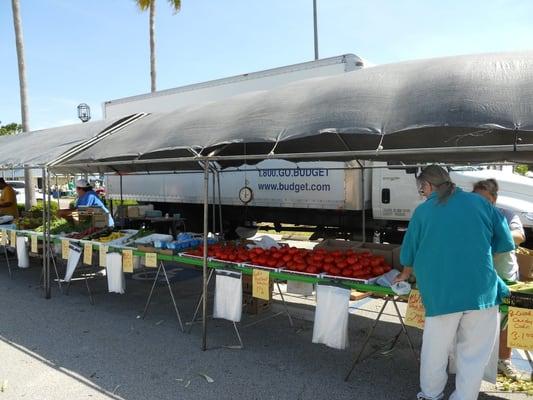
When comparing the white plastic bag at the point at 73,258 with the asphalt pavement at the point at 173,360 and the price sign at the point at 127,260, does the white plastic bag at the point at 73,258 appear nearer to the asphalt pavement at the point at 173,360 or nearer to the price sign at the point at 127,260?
the asphalt pavement at the point at 173,360

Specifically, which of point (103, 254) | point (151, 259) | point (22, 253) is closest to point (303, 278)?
point (151, 259)

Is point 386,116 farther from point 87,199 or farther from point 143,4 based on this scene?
point 143,4

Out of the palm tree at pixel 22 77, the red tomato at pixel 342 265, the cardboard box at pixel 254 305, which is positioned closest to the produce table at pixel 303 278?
the red tomato at pixel 342 265

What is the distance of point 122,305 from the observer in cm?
616

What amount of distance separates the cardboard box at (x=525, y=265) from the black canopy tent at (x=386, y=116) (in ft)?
3.02

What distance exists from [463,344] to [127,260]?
12.8 feet

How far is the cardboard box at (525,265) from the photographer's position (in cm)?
377

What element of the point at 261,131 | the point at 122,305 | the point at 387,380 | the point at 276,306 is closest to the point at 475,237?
the point at 387,380

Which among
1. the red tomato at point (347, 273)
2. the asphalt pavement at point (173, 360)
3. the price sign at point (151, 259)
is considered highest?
the red tomato at point (347, 273)

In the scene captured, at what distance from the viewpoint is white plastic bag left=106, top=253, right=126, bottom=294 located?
564 centimetres

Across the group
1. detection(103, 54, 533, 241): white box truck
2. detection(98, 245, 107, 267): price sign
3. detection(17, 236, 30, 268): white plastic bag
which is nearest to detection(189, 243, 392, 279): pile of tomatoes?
detection(98, 245, 107, 267): price sign

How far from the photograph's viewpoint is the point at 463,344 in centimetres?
299

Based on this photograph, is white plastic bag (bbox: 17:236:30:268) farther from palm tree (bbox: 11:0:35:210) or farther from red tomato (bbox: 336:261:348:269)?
palm tree (bbox: 11:0:35:210)

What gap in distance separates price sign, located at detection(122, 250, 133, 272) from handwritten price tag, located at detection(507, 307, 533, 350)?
13.2ft
